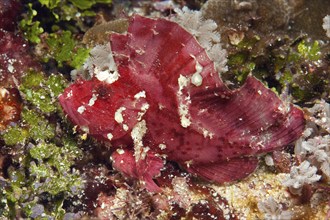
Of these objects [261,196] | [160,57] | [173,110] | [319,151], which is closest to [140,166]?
[173,110]

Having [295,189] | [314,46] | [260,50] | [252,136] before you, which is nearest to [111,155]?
[252,136]

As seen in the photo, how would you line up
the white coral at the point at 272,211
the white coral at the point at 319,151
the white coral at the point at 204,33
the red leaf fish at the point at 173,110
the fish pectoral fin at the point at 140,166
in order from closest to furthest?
the white coral at the point at 272,211 → the red leaf fish at the point at 173,110 → the fish pectoral fin at the point at 140,166 → the white coral at the point at 319,151 → the white coral at the point at 204,33

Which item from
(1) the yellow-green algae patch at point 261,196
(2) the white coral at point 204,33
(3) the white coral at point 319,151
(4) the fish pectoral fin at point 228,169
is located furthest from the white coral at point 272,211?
(2) the white coral at point 204,33

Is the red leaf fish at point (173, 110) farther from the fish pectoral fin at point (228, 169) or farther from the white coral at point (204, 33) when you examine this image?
the white coral at point (204, 33)

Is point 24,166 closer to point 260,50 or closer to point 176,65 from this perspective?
point 176,65

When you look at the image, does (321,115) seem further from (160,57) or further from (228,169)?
(160,57)

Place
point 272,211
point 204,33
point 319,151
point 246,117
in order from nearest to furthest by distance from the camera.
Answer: point 272,211
point 246,117
point 319,151
point 204,33
